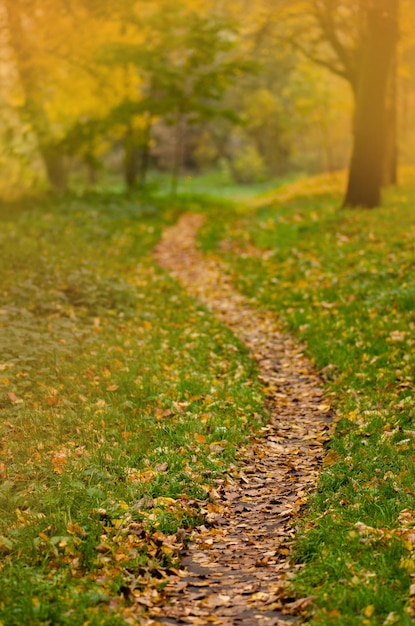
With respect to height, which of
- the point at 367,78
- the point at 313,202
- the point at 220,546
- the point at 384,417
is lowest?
the point at 220,546

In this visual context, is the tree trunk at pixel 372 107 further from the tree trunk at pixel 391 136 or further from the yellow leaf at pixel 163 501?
the yellow leaf at pixel 163 501

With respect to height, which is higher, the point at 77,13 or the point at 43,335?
the point at 77,13

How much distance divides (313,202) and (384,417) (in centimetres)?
1734

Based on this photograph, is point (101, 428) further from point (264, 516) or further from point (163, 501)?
point (264, 516)

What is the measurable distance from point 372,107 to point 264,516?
15.0 meters

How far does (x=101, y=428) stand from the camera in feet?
25.8

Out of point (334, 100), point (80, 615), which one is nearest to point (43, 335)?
point (80, 615)

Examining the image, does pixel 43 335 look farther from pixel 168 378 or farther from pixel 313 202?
pixel 313 202

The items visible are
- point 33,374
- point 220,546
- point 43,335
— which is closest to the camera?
point 220,546

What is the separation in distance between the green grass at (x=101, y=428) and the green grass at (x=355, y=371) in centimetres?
114

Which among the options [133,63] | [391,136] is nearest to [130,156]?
[133,63]

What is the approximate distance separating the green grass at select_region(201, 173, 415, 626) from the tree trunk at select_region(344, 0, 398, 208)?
830 millimetres

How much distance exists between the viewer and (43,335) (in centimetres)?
1048

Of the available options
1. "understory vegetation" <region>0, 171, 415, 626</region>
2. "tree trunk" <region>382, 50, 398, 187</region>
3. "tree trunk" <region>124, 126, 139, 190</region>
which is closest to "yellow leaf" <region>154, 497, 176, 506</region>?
"understory vegetation" <region>0, 171, 415, 626</region>
